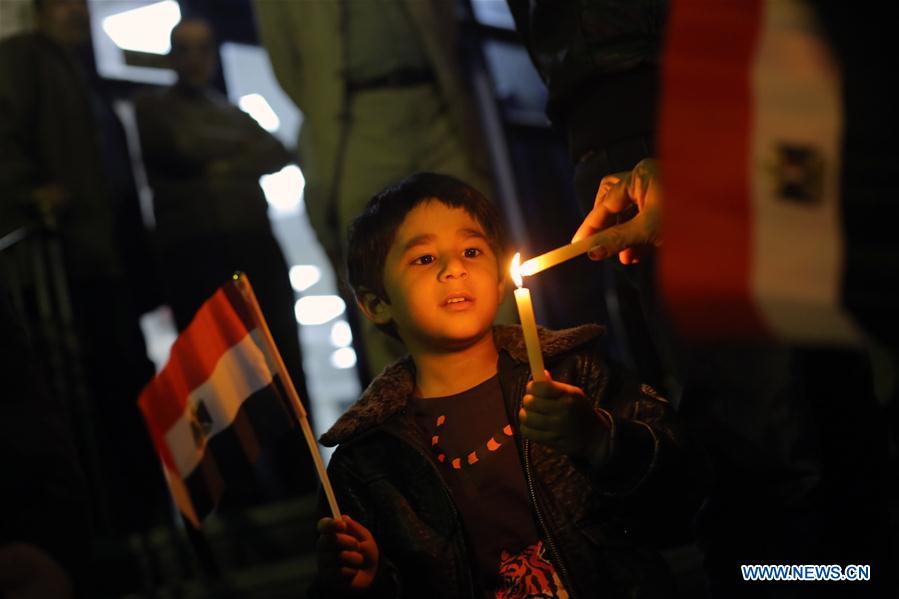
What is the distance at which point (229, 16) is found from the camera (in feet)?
21.5

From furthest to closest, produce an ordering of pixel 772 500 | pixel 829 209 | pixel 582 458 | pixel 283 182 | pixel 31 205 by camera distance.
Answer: pixel 283 182, pixel 31 205, pixel 772 500, pixel 582 458, pixel 829 209

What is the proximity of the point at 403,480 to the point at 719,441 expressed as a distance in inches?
29.0

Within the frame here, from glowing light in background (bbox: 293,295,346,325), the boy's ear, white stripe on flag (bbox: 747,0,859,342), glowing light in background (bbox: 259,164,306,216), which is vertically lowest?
glowing light in background (bbox: 293,295,346,325)

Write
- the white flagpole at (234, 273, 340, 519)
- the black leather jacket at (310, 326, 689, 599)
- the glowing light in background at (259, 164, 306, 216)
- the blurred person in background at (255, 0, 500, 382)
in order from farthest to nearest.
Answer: the glowing light in background at (259, 164, 306, 216) < the blurred person in background at (255, 0, 500, 382) < the white flagpole at (234, 273, 340, 519) < the black leather jacket at (310, 326, 689, 599)

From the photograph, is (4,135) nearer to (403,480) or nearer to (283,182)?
(283,182)

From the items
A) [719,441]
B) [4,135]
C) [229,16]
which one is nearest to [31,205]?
[4,135]

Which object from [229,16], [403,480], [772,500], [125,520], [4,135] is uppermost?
[229,16]

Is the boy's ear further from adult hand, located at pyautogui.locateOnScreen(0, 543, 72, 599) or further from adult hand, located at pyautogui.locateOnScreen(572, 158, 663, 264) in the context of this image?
adult hand, located at pyautogui.locateOnScreen(0, 543, 72, 599)

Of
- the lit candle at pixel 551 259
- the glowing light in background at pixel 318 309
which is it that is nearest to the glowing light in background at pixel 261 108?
the glowing light in background at pixel 318 309

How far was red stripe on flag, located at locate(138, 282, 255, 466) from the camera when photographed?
249 cm

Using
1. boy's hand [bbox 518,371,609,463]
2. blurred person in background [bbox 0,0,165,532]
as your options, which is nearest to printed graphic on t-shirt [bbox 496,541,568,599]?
boy's hand [bbox 518,371,609,463]

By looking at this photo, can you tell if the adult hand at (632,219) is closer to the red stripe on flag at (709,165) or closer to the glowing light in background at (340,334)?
the red stripe on flag at (709,165)

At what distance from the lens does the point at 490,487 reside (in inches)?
84.5

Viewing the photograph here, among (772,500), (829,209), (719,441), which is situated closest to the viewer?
(829,209)
